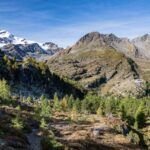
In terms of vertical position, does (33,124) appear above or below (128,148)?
above

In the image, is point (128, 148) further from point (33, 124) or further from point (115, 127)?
point (115, 127)

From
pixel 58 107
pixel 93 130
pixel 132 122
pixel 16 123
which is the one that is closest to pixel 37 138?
pixel 16 123

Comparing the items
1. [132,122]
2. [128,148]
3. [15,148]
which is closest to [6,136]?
[15,148]

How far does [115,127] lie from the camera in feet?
396

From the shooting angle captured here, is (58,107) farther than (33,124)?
Yes

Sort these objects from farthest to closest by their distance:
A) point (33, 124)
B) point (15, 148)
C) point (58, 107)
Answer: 1. point (58, 107)
2. point (33, 124)
3. point (15, 148)

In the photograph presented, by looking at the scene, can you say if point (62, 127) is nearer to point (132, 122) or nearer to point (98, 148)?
point (98, 148)

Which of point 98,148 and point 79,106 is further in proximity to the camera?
point 79,106

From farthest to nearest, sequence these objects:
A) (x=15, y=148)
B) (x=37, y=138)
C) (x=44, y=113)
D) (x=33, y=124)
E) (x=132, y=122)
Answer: (x=132, y=122)
(x=44, y=113)
(x=33, y=124)
(x=37, y=138)
(x=15, y=148)

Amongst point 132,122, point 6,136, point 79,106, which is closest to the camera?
point 6,136

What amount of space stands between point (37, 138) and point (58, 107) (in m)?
102

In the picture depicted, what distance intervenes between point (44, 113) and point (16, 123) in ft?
188

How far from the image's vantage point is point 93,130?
104312mm

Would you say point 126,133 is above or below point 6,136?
below
